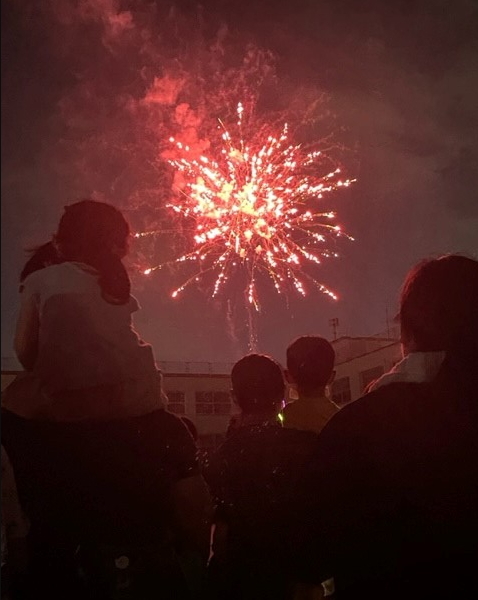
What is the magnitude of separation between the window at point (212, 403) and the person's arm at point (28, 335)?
28160mm

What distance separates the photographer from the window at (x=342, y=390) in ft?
89.8

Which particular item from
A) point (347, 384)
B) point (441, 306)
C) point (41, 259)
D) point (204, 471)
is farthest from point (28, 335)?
point (347, 384)

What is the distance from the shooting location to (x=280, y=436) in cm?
219

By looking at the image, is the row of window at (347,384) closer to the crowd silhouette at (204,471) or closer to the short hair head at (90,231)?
the crowd silhouette at (204,471)

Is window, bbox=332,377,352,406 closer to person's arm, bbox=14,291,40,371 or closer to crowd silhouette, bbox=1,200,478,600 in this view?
crowd silhouette, bbox=1,200,478,600

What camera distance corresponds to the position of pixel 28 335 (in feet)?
6.19

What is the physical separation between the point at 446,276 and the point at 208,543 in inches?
40.5

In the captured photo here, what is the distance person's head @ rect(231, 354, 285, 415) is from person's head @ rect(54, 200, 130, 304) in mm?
593

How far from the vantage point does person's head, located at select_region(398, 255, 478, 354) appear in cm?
172

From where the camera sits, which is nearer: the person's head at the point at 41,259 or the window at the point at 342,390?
the person's head at the point at 41,259

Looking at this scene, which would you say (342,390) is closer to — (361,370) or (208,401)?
(361,370)

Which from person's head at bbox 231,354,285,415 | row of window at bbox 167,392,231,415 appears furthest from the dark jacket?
row of window at bbox 167,392,231,415

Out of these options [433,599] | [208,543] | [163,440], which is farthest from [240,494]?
[433,599]

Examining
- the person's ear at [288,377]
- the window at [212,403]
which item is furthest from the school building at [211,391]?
the person's ear at [288,377]
